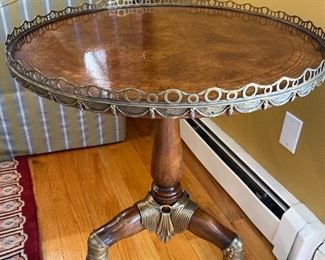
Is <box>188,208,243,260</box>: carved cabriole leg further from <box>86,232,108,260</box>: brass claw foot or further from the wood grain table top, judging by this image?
the wood grain table top

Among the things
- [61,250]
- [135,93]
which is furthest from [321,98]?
[61,250]

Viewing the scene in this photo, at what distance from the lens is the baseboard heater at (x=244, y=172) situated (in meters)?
1.01

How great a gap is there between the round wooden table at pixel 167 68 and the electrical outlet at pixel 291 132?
243 mm

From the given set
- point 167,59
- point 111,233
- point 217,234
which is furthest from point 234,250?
point 167,59

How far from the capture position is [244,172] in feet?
3.69

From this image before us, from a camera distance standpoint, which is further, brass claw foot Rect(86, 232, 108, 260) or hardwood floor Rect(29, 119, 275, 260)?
hardwood floor Rect(29, 119, 275, 260)

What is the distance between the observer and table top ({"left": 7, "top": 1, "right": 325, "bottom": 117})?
497 millimetres

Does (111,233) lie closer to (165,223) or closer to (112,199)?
(165,223)

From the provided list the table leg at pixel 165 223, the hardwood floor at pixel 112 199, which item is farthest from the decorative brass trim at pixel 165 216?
the hardwood floor at pixel 112 199

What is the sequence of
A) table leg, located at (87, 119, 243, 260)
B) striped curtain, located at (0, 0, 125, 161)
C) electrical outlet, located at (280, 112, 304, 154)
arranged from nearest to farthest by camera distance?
1. table leg, located at (87, 119, 243, 260)
2. electrical outlet, located at (280, 112, 304, 154)
3. striped curtain, located at (0, 0, 125, 161)

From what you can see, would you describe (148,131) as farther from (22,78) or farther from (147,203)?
(22,78)

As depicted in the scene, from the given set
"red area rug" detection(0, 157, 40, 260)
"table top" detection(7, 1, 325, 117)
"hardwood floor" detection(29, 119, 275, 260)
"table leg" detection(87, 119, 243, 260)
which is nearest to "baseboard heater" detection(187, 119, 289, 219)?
"hardwood floor" detection(29, 119, 275, 260)

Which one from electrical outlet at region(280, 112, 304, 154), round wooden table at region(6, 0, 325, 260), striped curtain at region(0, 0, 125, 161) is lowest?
striped curtain at region(0, 0, 125, 161)

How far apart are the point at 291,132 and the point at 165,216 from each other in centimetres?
39
